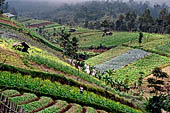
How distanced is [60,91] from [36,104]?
6.12 meters

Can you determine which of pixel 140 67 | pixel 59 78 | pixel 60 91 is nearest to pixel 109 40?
pixel 140 67

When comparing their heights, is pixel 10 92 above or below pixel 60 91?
above

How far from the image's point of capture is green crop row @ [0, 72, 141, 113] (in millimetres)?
26781

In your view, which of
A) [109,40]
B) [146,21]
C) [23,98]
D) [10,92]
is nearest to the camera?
[23,98]

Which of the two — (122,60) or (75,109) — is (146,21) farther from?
(75,109)

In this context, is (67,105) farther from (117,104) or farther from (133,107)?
(133,107)

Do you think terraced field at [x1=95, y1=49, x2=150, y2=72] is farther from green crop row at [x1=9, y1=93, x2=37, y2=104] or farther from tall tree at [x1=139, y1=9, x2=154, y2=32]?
tall tree at [x1=139, y1=9, x2=154, y2=32]

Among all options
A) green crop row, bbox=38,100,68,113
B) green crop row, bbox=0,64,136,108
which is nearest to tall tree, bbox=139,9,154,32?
green crop row, bbox=0,64,136,108

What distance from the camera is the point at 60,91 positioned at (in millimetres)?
29094

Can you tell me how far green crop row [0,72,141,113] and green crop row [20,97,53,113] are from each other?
163 centimetres

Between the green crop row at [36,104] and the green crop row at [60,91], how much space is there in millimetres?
1625

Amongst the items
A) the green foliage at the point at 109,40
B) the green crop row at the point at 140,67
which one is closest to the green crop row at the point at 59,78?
the green crop row at the point at 140,67

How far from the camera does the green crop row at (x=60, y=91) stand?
2678cm

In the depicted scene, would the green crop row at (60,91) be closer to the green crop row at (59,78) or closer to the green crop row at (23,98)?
the green crop row at (59,78)
